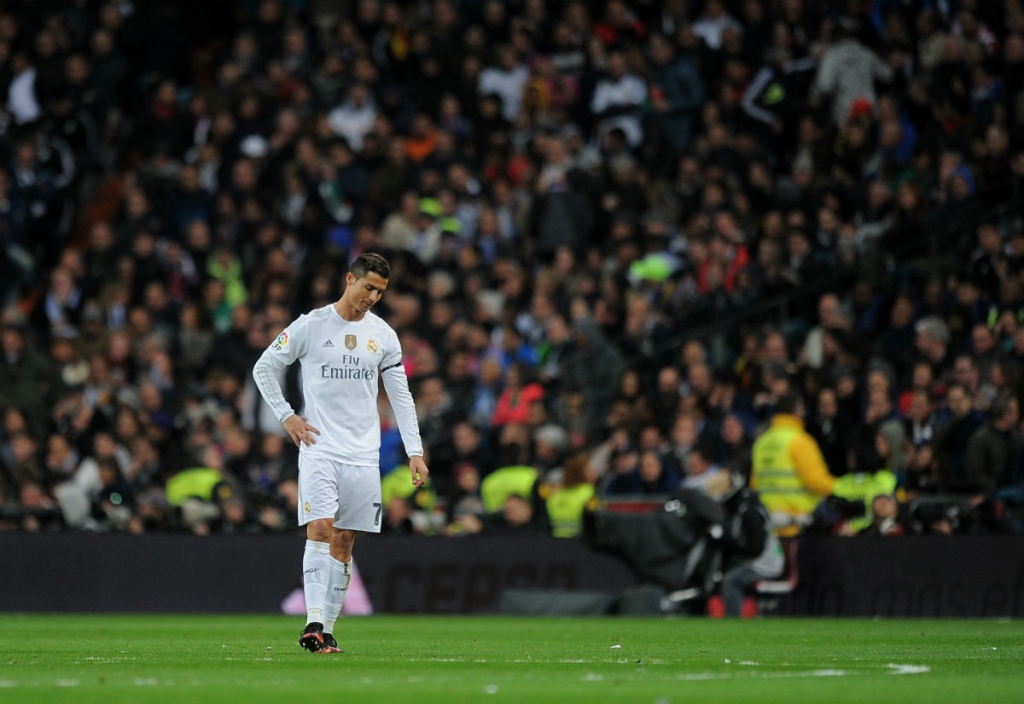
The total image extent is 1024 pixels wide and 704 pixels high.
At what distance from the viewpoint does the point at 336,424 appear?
456 inches

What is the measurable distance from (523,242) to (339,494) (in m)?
12.1

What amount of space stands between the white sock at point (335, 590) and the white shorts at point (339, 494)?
Answer: 25 centimetres

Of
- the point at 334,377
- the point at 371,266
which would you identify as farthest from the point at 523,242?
the point at 371,266

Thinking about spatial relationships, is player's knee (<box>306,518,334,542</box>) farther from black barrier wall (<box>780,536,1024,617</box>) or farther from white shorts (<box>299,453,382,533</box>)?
black barrier wall (<box>780,536,1024,617</box>)

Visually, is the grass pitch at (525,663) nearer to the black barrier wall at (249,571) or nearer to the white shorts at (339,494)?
the white shorts at (339,494)

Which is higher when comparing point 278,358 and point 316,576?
point 278,358

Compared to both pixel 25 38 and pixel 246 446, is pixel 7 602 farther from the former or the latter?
pixel 25 38

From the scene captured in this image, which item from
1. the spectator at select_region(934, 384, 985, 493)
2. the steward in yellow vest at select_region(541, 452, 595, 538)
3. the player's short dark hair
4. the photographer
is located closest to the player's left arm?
the player's short dark hair

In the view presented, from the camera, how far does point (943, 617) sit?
57.5 ft

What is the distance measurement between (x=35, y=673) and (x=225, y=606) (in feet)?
33.0

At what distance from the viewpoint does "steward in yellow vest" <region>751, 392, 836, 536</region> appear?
18.0 m

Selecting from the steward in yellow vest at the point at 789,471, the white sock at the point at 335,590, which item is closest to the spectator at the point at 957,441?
the steward in yellow vest at the point at 789,471

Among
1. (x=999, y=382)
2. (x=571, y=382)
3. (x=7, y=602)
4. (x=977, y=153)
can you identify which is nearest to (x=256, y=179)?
(x=571, y=382)

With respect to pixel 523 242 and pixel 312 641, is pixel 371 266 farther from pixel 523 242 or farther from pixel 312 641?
pixel 523 242
